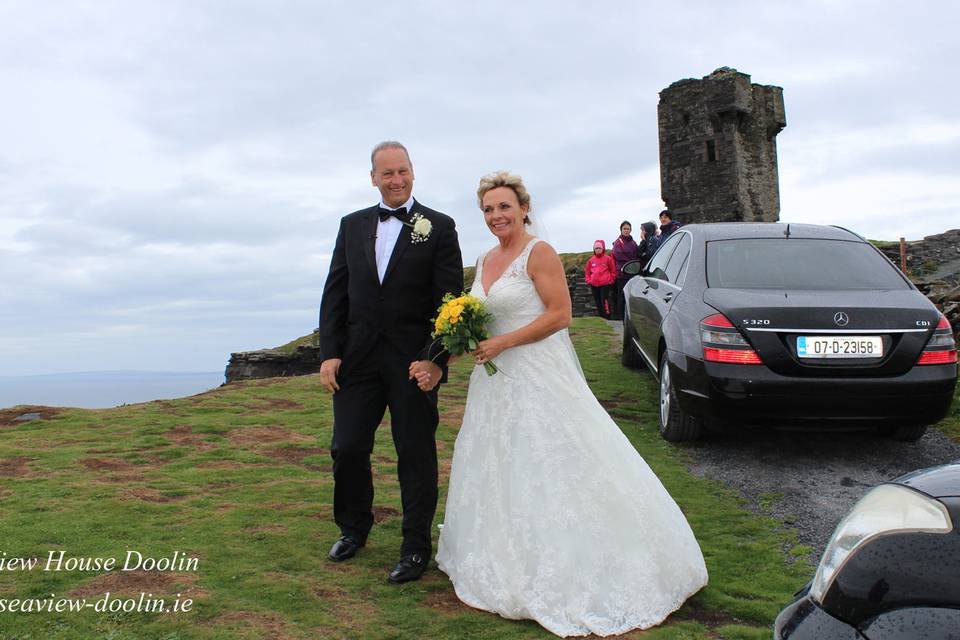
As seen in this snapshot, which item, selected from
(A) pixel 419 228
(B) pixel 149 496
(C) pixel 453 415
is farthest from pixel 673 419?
(B) pixel 149 496

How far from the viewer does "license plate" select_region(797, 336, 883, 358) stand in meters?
5.19

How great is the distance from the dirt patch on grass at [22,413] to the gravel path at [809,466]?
6.99 metres

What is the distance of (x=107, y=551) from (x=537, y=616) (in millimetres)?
2379

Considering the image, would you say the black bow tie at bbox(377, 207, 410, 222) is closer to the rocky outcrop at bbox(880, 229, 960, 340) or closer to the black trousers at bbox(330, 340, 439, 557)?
the black trousers at bbox(330, 340, 439, 557)

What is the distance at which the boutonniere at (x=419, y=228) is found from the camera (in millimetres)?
3990

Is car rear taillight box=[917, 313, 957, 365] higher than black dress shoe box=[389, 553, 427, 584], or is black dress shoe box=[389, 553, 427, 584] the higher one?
car rear taillight box=[917, 313, 957, 365]

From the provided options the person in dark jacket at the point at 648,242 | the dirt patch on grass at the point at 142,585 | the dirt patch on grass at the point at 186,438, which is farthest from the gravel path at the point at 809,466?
the person in dark jacket at the point at 648,242

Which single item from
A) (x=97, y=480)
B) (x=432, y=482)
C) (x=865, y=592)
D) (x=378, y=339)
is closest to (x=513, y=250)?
(x=378, y=339)

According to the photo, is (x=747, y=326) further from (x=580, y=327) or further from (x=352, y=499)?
(x=580, y=327)

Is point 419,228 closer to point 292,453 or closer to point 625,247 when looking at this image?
point 292,453

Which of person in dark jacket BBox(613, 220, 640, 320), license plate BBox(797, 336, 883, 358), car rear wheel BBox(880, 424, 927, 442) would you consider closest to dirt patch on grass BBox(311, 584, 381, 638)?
license plate BBox(797, 336, 883, 358)

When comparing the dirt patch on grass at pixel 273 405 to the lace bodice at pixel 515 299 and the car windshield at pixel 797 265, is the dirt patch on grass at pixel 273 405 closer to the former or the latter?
the car windshield at pixel 797 265

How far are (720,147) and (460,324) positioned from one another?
33807 mm

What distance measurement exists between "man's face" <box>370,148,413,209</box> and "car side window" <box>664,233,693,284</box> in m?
3.38
